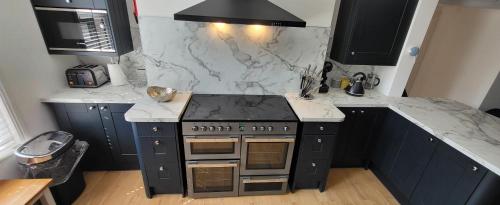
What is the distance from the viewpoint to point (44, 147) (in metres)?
1.64

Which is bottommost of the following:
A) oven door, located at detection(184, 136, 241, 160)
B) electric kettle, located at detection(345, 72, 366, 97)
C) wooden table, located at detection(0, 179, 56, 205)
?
wooden table, located at detection(0, 179, 56, 205)

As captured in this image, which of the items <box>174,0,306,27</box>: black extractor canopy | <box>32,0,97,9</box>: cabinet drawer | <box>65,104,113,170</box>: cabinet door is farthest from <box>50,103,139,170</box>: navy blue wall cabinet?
<box>174,0,306,27</box>: black extractor canopy

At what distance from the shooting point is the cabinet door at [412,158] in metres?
1.71

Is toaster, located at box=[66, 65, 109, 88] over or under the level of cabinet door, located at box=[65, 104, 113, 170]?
over

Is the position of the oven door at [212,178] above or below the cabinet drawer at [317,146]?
below

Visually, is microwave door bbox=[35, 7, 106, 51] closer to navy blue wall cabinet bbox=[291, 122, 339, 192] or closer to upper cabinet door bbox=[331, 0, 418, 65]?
navy blue wall cabinet bbox=[291, 122, 339, 192]

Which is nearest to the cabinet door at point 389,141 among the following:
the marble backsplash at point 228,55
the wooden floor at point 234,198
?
the wooden floor at point 234,198

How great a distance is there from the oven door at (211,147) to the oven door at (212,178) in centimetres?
6

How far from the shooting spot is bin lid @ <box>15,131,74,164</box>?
60.3 inches

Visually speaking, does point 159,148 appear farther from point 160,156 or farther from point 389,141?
point 389,141

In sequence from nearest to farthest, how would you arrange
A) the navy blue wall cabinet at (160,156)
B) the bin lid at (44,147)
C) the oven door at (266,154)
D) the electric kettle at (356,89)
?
the bin lid at (44,147) → the navy blue wall cabinet at (160,156) → the oven door at (266,154) → the electric kettle at (356,89)

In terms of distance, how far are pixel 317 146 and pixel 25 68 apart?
105 inches

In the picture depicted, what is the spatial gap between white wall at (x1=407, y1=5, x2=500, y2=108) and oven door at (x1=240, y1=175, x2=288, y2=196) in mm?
2966

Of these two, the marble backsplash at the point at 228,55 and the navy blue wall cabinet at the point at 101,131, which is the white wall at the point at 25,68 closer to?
the navy blue wall cabinet at the point at 101,131
